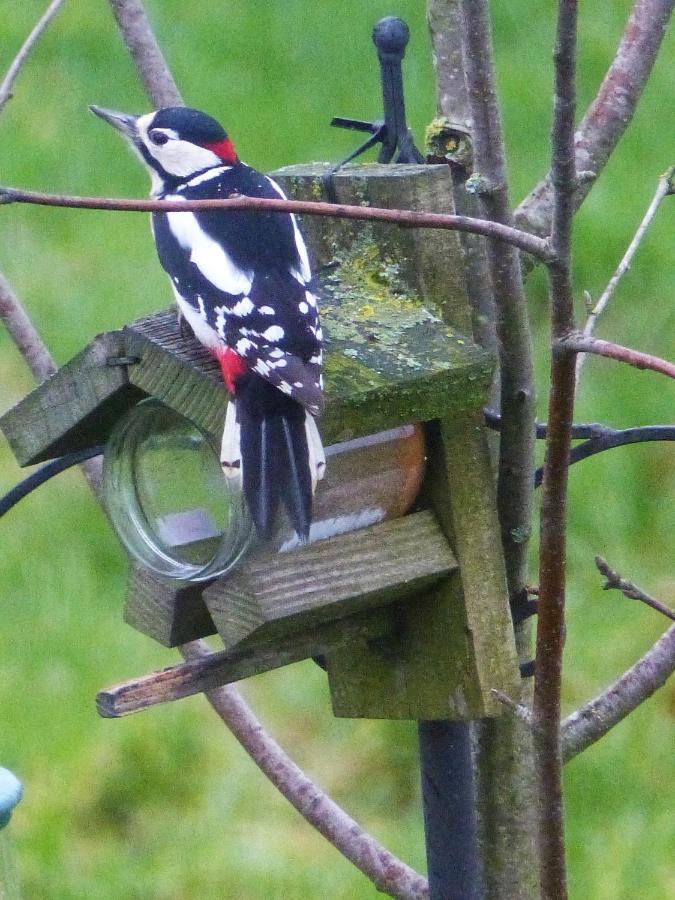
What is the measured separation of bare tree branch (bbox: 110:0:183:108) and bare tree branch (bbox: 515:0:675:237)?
1.92 ft

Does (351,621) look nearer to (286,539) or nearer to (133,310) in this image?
(286,539)

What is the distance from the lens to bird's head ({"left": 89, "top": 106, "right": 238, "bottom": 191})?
6.66ft

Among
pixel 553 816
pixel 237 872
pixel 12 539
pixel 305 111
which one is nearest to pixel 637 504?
pixel 237 872

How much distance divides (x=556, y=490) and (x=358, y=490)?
45cm

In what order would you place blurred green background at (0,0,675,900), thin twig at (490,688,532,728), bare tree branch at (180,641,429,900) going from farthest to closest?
blurred green background at (0,0,675,900)
bare tree branch at (180,641,429,900)
thin twig at (490,688,532,728)

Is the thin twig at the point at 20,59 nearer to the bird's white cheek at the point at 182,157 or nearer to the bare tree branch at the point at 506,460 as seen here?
the bird's white cheek at the point at 182,157

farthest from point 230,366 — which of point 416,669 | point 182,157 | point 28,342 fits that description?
point 182,157

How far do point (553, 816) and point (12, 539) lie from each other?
292cm

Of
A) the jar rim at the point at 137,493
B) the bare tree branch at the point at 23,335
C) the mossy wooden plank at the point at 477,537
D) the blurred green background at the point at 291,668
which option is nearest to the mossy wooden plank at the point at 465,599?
the mossy wooden plank at the point at 477,537

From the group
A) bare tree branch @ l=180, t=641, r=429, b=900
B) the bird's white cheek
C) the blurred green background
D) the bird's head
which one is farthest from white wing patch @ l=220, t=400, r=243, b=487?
the blurred green background

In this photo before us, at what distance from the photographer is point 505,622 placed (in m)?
1.56

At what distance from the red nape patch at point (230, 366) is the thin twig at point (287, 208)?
530 mm

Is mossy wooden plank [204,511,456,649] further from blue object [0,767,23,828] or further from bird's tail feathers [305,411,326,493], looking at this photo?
blue object [0,767,23,828]

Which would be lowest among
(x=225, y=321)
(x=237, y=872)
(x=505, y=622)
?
(x=237, y=872)
